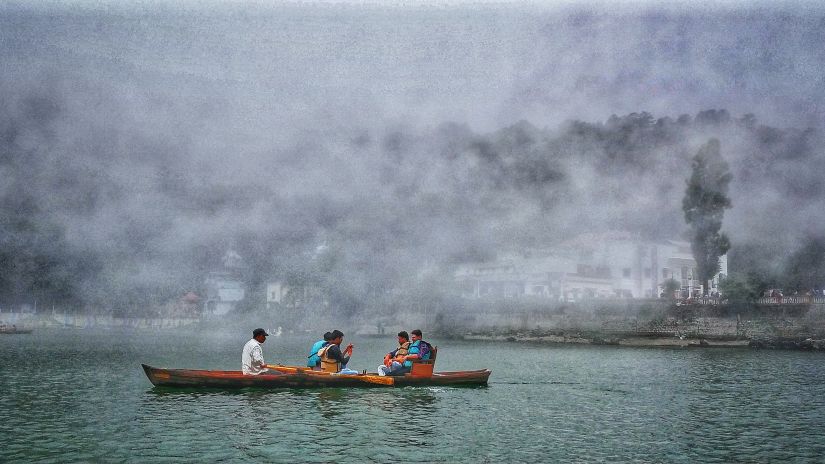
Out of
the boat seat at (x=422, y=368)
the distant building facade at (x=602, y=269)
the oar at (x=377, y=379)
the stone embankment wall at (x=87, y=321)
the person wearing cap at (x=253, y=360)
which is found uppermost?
the distant building facade at (x=602, y=269)

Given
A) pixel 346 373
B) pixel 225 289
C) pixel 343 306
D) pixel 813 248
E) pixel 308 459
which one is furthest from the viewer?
pixel 225 289

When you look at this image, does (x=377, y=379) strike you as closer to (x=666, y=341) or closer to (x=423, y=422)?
(x=423, y=422)

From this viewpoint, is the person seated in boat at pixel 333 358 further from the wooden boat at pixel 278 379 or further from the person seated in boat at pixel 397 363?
the person seated in boat at pixel 397 363

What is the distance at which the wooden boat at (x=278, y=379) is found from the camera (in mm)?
26578

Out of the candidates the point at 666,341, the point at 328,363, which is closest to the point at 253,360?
the point at 328,363

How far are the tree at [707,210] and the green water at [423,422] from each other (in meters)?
54.2

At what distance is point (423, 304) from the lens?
125m

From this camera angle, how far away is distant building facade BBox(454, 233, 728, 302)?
108m

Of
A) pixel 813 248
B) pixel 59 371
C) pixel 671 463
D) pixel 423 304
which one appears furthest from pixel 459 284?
pixel 671 463

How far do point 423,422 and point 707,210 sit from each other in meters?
76.1

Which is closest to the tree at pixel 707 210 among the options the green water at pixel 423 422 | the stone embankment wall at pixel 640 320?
the stone embankment wall at pixel 640 320

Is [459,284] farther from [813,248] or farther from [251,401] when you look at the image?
[251,401]

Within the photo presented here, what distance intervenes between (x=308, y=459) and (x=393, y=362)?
1325 centimetres

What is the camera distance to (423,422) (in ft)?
72.3
